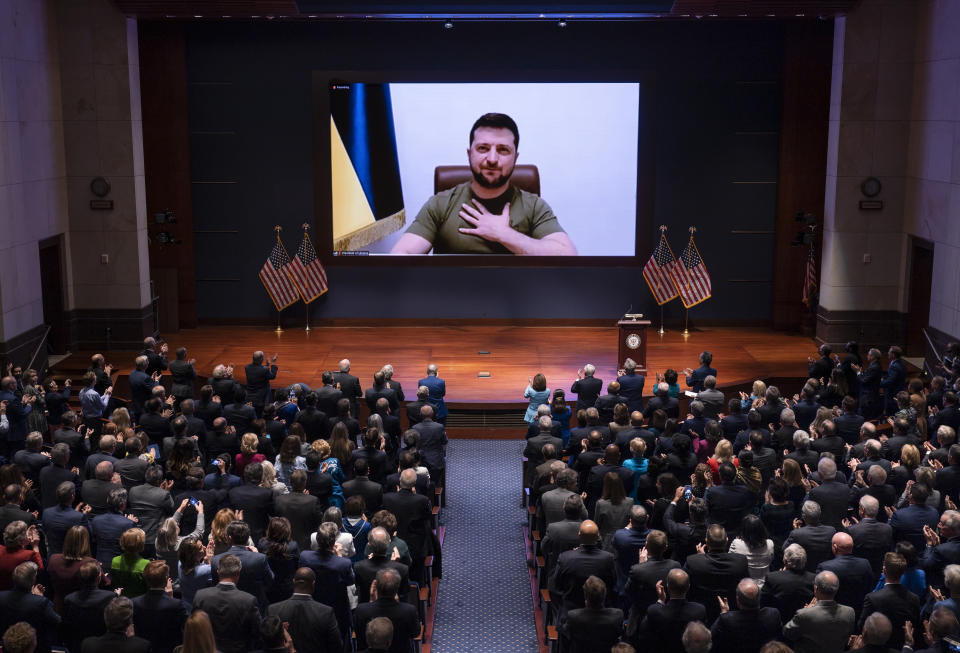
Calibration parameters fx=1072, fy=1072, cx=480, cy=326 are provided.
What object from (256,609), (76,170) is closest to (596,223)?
(76,170)

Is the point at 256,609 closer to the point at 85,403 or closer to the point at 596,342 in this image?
the point at 85,403

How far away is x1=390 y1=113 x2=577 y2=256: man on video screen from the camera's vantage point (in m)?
16.6

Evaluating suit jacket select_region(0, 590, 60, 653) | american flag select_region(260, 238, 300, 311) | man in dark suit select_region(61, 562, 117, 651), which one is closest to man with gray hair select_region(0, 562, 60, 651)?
suit jacket select_region(0, 590, 60, 653)

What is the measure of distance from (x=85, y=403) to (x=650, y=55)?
33.1ft

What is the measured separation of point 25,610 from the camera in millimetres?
5988

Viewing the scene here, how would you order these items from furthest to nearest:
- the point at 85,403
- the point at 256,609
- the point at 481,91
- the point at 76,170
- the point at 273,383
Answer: the point at 481,91
the point at 76,170
the point at 273,383
the point at 85,403
the point at 256,609

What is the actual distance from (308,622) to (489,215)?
11.5 m

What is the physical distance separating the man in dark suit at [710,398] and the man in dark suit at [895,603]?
14.5 feet

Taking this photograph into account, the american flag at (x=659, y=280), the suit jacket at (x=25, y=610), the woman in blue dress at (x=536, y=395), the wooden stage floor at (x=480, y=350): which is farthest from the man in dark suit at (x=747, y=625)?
the american flag at (x=659, y=280)

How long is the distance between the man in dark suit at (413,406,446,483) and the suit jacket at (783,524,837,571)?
11.9 ft

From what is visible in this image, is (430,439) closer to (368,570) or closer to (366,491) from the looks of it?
(366,491)

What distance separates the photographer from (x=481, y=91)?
650 inches

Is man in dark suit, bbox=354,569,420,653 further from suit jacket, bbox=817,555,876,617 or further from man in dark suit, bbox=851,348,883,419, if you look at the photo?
man in dark suit, bbox=851,348,883,419

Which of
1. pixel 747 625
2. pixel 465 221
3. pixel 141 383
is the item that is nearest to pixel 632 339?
pixel 465 221
